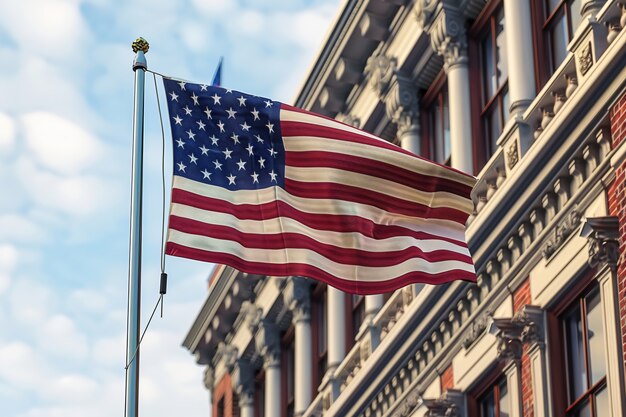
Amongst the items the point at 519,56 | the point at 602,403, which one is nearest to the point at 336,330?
the point at 519,56

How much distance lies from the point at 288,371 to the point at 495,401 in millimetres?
14171

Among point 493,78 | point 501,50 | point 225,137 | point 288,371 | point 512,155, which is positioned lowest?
point 225,137

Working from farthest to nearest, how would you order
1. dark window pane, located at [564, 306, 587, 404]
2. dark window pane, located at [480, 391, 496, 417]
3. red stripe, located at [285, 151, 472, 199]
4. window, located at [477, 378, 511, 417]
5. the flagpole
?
dark window pane, located at [480, 391, 496, 417]
window, located at [477, 378, 511, 417]
dark window pane, located at [564, 306, 587, 404]
red stripe, located at [285, 151, 472, 199]
the flagpole

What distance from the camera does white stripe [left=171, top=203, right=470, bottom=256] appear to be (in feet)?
59.5

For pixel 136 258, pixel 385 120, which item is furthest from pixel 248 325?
pixel 136 258

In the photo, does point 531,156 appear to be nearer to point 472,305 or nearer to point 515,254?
point 515,254

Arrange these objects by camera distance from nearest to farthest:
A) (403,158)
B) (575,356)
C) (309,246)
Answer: (309,246)
(403,158)
(575,356)

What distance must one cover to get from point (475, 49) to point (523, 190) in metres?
5.53

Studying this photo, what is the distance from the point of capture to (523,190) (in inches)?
939

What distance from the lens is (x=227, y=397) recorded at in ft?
141

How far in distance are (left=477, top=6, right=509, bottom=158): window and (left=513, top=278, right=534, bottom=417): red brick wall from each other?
3.85 m

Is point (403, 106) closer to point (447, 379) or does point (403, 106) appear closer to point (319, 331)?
point (447, 379)

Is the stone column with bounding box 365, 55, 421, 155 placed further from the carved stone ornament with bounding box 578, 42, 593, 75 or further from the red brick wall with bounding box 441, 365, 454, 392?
the carved stone ornament with bounding box 578, 42, 593, 75

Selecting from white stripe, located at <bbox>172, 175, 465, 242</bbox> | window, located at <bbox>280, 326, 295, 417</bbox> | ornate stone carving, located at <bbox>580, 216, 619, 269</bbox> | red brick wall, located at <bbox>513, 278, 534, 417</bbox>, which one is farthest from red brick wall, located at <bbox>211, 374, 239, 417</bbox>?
white stripe, located at <bbox>172, 175, 465, 242</bbox>
